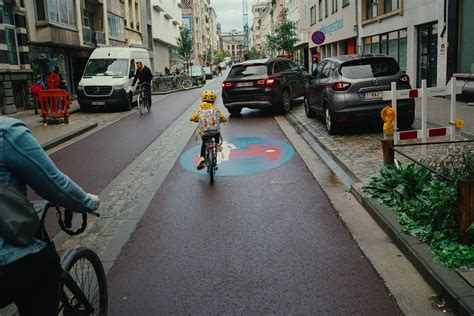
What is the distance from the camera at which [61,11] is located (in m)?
25.7

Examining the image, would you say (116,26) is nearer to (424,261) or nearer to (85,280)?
(424,261)

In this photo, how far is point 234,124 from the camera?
1507 centimetres

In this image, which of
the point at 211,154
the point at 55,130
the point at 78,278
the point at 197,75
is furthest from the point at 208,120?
the point at 197,75

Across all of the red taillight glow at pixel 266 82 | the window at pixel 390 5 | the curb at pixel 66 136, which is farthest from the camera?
the window at pixel 390 5

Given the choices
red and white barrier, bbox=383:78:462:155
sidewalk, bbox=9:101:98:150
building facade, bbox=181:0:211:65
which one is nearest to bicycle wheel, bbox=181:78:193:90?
sidewalk, bbox=9:101:98:150

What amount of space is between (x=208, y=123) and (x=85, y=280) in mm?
4817

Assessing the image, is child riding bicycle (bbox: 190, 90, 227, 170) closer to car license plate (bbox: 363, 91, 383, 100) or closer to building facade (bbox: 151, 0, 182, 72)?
car license plate (bbox: 363, 91, 383, 100)

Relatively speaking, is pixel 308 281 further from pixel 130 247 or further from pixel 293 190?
pixel 293 190

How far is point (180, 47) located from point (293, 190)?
5547cm

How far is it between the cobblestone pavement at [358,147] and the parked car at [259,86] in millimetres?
2367

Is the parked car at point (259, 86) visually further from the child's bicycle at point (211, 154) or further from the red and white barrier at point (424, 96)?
the child's bicycle at point (211, 154)

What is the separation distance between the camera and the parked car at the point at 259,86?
16234 millimetres

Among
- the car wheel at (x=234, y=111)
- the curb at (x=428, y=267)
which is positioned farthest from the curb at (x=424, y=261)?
the car wheel at (x=234, y=111)

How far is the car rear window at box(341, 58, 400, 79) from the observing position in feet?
35.8
